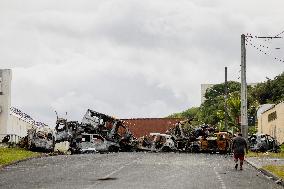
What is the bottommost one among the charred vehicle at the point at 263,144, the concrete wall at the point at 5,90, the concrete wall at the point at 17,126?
the charred vehicle at the point at 263,144

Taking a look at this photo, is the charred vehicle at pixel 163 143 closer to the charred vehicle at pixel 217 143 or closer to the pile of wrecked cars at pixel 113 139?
the pile of wrecked cars at pixel 113 139

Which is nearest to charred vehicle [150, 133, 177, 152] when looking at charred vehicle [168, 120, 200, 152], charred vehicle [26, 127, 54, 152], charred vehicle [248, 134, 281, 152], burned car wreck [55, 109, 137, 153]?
charred vehicle [168, 120, 200, 152]

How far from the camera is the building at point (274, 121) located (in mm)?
61688

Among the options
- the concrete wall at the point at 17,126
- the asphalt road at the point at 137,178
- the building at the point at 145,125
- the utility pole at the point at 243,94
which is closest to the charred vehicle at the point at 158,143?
the utility pole at the point at 243,94

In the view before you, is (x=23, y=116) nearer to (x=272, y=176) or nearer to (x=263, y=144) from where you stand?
(x=263, y=144)

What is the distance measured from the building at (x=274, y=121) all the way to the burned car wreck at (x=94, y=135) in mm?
20118

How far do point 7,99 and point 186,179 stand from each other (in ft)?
131

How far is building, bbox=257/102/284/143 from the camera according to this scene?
61.7 metres

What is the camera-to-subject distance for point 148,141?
157ft

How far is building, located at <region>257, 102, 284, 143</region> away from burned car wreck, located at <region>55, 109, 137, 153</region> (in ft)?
66.0

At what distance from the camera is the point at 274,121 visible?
6531cm

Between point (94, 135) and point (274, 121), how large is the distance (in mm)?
26752

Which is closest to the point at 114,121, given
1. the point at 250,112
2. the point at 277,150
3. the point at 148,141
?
the point at 148,141

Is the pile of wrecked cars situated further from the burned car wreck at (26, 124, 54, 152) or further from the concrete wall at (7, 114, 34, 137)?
the concrete wall at (7, 114, 34, 137)
